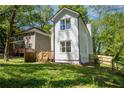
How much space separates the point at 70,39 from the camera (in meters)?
19.5

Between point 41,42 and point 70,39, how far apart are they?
39.2ft

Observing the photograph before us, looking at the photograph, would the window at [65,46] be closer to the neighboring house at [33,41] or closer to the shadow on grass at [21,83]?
the shadow on grass at [21,83]

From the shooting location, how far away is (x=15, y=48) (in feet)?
108

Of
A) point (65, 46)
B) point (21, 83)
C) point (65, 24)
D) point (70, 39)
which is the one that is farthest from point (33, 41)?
point (21, 83)

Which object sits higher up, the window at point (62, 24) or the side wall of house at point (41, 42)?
the window at point (62, 24)

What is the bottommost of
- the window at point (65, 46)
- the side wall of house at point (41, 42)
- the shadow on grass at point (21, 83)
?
the shadow on grass at point (21, 83)

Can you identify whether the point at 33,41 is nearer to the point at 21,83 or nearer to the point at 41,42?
the point at 41,42

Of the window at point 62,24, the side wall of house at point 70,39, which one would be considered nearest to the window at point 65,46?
the side wall of house at point 70,39

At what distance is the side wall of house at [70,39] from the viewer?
19.1 m

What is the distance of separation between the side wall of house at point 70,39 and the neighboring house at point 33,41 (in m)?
10.4

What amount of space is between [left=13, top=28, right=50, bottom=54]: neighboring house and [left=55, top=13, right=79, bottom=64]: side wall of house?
10.4 metres

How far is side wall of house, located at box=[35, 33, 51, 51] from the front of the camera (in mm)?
30422

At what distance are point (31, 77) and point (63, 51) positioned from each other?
9144 millimetres
